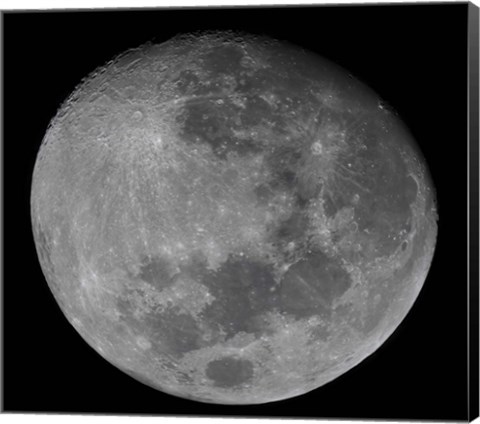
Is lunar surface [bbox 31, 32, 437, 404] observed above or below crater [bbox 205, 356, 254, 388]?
above

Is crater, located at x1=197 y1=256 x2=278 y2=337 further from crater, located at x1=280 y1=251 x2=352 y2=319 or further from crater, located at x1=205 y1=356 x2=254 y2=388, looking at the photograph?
crater, located at x1=205 y1=356 x2=254 y2=388

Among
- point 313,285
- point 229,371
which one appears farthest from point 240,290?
point 229,371

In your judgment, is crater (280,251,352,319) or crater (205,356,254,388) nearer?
crater (280,251,352,319)

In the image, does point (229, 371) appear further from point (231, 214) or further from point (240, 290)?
point (231, 214)

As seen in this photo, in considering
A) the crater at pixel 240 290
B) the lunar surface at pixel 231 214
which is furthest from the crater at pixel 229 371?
the crater at pixel 240 290

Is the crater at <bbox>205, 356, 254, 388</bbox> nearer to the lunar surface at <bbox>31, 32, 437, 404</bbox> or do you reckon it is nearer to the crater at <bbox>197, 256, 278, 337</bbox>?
the lunar surface at <bbox>31, 32, 437, 404</bbox>

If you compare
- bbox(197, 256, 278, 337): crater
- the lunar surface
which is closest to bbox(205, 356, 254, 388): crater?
the lunar surface

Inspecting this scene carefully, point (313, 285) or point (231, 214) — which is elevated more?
point (231, 214)
